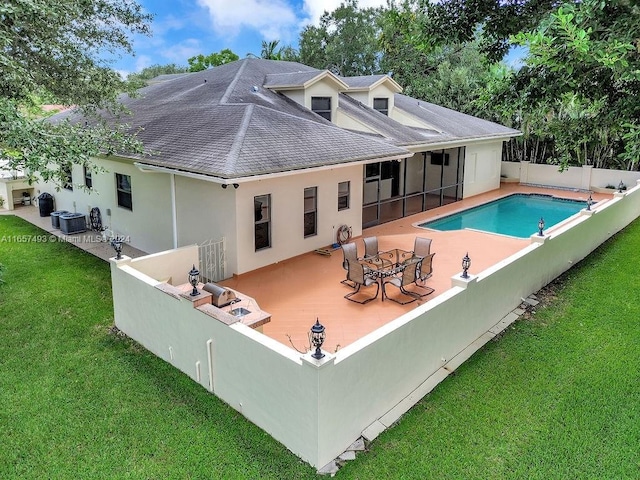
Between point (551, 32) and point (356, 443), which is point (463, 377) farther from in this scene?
point (551, 32)

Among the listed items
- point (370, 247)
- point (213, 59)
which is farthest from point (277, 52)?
point (370, 247)

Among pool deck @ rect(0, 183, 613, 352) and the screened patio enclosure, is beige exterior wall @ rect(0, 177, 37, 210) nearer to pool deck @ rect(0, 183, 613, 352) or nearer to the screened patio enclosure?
pool deck @ rect(0, 183, 613, 352)

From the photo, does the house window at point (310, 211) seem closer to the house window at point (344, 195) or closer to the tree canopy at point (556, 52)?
the house window at point (344, 195)

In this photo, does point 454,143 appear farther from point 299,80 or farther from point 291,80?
point 291,80

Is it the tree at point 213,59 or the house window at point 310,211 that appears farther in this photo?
the tree at point 213,59

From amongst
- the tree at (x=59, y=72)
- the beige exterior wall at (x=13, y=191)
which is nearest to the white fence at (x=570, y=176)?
the tree at (x=59, y=72)
